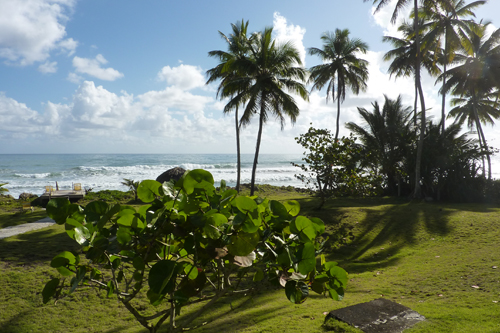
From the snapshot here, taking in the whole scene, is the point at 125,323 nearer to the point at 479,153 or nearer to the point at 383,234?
the point at 383,234

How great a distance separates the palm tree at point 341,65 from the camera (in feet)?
58.2

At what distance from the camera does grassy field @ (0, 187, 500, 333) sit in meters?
3.05

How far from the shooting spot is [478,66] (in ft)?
62.3

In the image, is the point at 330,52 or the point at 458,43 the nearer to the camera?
the point at 458,43

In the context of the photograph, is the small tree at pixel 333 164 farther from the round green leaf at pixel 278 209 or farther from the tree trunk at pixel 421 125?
the round green leaf at pixel 278 209

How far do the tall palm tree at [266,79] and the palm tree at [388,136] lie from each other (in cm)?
459

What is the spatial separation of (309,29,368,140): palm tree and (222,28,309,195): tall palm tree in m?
4.24

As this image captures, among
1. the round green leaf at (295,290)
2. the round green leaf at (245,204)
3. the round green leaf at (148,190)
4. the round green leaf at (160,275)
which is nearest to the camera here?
the round green leaf at (160,275)

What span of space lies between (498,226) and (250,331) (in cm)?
779

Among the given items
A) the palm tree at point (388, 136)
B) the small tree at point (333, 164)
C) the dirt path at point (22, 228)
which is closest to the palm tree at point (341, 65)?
the palm tree at point (388, 136)

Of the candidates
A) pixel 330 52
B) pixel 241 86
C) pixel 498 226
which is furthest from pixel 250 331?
pixel 330 52

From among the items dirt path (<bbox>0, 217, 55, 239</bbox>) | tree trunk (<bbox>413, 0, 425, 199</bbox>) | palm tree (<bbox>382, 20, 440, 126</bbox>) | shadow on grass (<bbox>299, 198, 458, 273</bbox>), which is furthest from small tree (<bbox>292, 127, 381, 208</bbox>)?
palm tree (<bbox>382, 20, 440, 126</bbox>)

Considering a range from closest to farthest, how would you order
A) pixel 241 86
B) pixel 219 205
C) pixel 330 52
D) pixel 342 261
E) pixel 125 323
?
pixel 219 205 < pixel 125 323 < pixel 342 261 < pixel 241 86 < pixel 330 52

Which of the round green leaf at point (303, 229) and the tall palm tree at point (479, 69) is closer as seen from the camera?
the round green leaf at point (303, 229)
